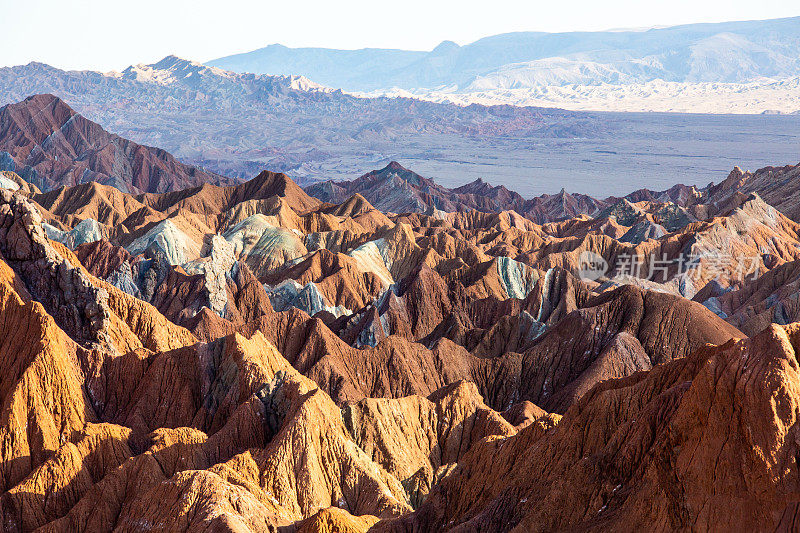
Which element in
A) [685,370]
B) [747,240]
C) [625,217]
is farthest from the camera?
[625,217]

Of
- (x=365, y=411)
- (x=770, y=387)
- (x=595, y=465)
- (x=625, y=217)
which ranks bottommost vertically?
(x=625, y=217)

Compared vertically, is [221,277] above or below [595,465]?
below

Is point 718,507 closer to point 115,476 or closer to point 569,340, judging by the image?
point 115,476

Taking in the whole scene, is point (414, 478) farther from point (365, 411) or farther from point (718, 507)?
point (718, 507)

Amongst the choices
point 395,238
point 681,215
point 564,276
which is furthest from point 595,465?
point 681,215

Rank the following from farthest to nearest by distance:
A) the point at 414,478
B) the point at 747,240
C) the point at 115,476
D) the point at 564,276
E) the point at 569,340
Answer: the point at 747,240 < the point at 564,276 < the point at 569,340 < the point at 414,478 < the point at 115,476

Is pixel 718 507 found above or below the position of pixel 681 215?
above

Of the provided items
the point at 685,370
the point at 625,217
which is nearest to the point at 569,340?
the point at 685,370

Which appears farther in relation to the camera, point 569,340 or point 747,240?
point 747,240

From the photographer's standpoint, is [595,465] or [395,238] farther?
[395,238]
